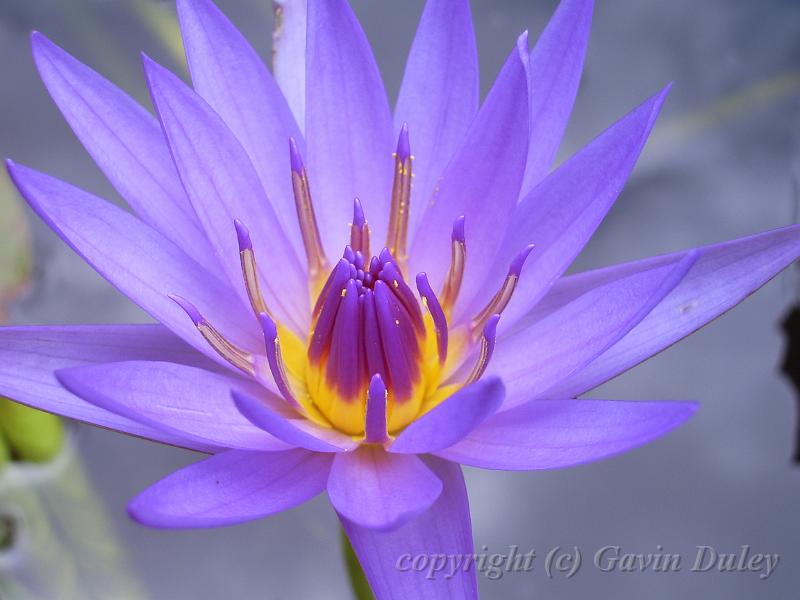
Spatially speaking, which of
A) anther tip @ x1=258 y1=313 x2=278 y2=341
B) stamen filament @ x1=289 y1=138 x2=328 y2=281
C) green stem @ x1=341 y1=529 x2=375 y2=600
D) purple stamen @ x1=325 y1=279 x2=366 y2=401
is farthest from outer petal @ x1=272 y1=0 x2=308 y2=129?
green stem @ x1=341 y1=529 x2=375 y2=600

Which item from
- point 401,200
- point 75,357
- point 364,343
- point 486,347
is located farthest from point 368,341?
point 75,357

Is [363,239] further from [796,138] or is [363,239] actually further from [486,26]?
[796,138]

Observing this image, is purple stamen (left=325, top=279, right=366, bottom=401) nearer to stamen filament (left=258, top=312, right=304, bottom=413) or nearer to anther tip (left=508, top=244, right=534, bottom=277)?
stamen filament (left=258, top=312, right=304, bottom=413)

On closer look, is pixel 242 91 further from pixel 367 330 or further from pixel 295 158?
pixel 367 330

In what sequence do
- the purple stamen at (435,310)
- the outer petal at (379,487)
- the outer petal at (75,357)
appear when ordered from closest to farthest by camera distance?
1. the outer petal at (379,487)
2. the outer petal at (75,357)
3. the purple stamen at (435,310)

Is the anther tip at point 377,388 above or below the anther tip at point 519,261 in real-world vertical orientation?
below

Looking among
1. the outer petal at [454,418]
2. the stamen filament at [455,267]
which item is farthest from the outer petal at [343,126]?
the outer petal at [454,418]

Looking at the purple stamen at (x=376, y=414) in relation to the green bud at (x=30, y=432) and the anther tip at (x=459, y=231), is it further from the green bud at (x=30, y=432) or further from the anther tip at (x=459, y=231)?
the green bud at (x=30, y=432)
